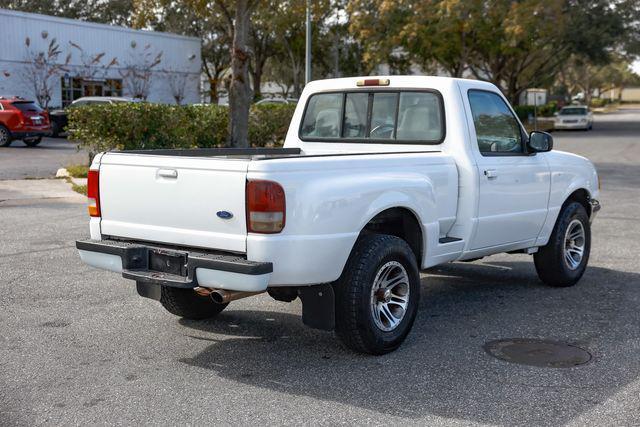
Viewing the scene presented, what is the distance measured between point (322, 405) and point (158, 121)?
1337cm

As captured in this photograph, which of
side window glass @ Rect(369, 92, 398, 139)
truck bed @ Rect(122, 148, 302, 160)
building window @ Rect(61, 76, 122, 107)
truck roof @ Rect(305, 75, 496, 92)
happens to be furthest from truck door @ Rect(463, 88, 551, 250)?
building window @ Rect(61, 76, 122, 107)

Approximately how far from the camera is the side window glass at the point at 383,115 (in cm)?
700

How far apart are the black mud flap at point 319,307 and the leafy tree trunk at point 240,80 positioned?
40.1 feet

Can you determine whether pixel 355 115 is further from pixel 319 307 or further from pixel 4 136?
pixel 4 136

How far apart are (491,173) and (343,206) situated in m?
1.88

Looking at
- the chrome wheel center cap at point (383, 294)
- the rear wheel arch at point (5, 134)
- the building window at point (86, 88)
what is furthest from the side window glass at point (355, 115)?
the building window at point (86, 88)

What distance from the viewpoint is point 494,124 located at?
23.2 feet

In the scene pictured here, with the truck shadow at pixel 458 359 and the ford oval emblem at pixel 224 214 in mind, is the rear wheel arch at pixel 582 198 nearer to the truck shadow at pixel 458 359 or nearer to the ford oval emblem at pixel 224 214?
the truck shadow at pixel 458 359

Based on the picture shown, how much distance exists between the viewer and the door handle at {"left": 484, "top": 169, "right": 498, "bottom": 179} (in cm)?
666

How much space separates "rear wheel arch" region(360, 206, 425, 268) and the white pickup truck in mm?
13

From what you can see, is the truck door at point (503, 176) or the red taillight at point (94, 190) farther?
the truck door at point (503, 176)

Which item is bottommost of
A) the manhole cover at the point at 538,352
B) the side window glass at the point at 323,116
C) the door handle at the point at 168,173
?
the manhole cover at the point at 538,352

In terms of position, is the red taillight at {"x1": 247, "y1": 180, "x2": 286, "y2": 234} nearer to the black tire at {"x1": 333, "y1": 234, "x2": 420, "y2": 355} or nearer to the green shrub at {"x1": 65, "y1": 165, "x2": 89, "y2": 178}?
the black tire at {"x1": 333, "y1": 234, "x2": 420, "y2": 355}

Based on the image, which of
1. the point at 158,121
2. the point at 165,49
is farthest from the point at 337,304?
the point at 165,49
